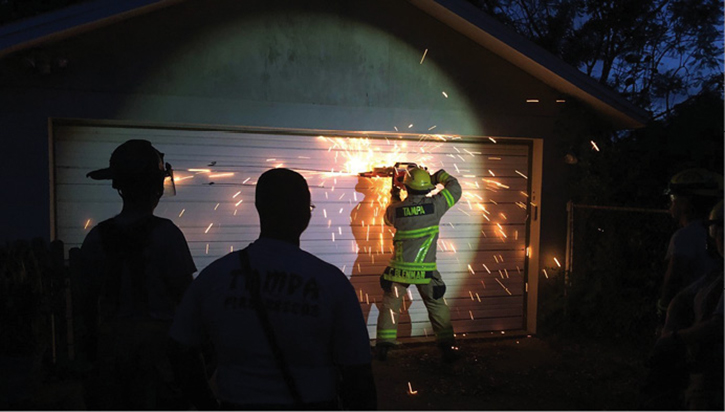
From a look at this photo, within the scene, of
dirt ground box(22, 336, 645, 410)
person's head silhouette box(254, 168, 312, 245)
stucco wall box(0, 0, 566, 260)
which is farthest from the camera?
stucco wall box(0, 0, 566, 260)

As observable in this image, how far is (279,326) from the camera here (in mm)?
1970

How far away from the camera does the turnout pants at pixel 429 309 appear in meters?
6.09

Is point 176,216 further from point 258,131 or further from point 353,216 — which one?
point 353,216

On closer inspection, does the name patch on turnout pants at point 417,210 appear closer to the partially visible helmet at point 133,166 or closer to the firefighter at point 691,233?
the firefighter at point 691,233

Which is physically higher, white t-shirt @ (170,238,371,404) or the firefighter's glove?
the firefighter's glove

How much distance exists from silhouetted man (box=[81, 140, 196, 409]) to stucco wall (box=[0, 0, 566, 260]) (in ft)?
10.9

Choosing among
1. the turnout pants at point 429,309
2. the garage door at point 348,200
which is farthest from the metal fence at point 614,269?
the turnout pants at point 429,309

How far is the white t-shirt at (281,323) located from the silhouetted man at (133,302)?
0.81 meters

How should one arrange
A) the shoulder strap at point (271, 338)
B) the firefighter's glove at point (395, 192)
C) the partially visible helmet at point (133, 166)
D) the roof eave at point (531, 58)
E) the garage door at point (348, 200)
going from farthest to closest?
1. the firefighter's glove at point (395, 192)
2. the roof eave at point (531, 58)
3. the garage door at point (348, 200)
4. the partially visible helmet at point (133, 166)
5. the shoulder strap at point (271, 338)

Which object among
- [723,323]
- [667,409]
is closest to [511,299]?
[667,409]

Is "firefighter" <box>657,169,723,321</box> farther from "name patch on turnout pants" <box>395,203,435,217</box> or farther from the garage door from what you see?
the garage door

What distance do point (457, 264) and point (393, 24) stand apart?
10.7ft

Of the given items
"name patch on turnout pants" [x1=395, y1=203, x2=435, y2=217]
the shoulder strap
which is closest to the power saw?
"name patch on turnout pants" [x1=395, y1=203, x2=435, y2=217]

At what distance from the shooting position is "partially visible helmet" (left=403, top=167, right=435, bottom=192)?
604 centimetres
